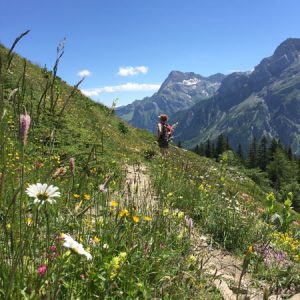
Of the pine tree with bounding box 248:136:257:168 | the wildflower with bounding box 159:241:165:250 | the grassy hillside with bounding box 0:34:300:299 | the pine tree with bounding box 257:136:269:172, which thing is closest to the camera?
the grassy hillside with bounding box 0:34:300:299

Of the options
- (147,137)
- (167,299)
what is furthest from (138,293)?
(147,137)

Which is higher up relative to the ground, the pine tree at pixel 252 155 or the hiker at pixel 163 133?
the hiker at pixel 163 133

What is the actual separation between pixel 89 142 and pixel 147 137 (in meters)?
12.9

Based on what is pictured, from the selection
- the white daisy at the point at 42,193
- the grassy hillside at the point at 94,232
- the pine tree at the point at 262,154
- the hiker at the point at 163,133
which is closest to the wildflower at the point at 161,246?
the grassy hillside at the point at 94,232

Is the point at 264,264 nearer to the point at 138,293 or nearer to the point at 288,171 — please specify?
the point at 138,293

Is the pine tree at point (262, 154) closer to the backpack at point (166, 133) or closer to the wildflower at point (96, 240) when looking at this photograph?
the backpack at point (166, 133)

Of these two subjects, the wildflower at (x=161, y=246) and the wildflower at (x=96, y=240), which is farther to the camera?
the wildflower at (x=161, y=246)

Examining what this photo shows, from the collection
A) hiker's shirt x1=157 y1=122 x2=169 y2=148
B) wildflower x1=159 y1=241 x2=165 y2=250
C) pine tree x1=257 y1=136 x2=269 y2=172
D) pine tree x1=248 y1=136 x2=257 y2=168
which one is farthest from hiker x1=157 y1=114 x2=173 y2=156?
pine tree x1=257 y1=136 x2=269 y2=172

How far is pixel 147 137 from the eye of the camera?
2536cm

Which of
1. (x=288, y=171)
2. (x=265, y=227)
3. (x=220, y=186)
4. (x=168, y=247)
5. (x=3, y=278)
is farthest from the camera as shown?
(x=288, y=171)

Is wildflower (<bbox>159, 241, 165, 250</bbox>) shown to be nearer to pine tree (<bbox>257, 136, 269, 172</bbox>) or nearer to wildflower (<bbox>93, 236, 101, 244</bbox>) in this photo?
wildflower (<bbox>93, 236, 101, 244</bbox>)

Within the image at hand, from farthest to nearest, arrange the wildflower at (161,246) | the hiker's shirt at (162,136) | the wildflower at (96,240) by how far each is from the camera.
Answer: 1. the hiker's shirt at (162,136)
2. the wildflower at (161,246)
3. the wildflower at (96,240)

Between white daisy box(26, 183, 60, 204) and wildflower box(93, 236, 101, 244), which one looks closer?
white daisy box(26, 183, 60, 204)

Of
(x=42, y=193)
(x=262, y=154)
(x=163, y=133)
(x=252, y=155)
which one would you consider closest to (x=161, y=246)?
(x=42, y=193)
